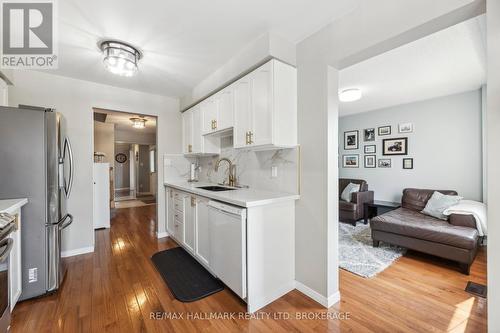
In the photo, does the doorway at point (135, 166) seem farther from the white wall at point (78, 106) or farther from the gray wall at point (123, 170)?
the white wall at point (78, 106)

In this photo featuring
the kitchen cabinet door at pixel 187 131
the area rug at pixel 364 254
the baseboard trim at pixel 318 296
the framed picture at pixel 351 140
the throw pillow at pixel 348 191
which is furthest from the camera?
the framed picture at pixel 351 140

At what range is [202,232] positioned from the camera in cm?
245

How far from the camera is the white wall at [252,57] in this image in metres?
1.97

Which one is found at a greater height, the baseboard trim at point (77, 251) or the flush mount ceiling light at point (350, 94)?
the flush mount ceiling light at point (350, 94)

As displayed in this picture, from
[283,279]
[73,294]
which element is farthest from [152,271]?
[283,279]

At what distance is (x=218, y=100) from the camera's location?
2824 mm

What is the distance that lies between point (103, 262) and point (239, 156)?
2246 millimetres

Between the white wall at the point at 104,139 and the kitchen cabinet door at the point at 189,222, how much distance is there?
4260 mm

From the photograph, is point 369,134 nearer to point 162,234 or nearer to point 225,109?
point 225,109

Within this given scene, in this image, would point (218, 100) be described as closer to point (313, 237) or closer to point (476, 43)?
point (313, 237)

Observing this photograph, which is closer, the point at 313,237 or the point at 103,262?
the point at 313,237

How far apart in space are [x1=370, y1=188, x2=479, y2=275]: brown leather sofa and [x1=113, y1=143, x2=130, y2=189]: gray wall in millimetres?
9871

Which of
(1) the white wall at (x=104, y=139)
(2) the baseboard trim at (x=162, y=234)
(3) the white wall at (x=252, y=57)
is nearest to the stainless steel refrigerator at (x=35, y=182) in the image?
(2) the baseboard trim at (x=162, y=234)

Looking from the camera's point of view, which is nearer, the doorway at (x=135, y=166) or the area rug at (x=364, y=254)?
the area rug at (x=364, y=254)
